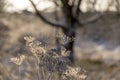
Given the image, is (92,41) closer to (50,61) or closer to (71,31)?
(71,31)

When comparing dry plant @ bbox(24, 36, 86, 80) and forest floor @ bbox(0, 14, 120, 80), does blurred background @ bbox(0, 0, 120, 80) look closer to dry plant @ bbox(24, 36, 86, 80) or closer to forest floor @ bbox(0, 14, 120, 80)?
forest floor @ bbox(0, 14, 120, 80)

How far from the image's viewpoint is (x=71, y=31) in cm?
1014

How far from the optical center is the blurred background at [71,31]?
8.70 meters

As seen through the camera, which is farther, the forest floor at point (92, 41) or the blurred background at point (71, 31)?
the forest floor at point (92, 41)

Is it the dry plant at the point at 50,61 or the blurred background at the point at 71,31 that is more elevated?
the blurred background at the point at 71,31

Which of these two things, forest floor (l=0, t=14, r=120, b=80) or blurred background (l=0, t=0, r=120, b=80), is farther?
forest floor (l=0, t=14, r=120, b=80)

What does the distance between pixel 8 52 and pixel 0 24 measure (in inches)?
54.2

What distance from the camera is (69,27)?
1026 cm

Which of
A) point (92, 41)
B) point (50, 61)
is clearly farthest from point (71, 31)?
point (92, 41)

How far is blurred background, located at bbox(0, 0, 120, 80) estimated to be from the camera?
8705 millimetres

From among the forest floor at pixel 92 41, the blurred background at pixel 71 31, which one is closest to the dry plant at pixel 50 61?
the blurred background at pixel 71 31

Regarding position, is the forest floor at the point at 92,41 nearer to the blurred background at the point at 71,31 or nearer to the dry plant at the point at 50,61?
the blurred background at the point at 71,31

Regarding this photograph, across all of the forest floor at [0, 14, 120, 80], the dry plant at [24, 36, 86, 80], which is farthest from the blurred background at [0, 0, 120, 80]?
the dry plant at [24, 36, 86, 80]

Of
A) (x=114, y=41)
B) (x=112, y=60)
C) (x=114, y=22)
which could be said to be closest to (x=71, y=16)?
(x=112, y=60)
